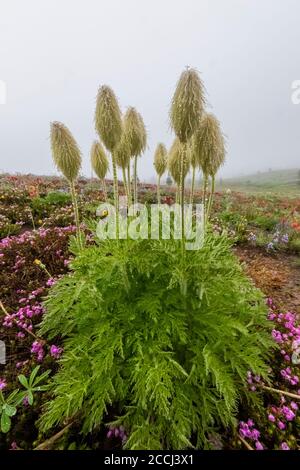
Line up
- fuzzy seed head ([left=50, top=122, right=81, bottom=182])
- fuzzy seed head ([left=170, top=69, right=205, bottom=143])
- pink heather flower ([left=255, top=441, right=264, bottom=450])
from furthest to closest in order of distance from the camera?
fuzzy seed head ([left=50, top=122, right=81, bottom=182]), pink heather flower ([left=255, top=441, right=264, bottom=450]), fuzzy seed head ([left=170, top=69, right=205, bottom=143])

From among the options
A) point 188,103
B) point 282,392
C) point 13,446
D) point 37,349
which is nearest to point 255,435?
point 282,392

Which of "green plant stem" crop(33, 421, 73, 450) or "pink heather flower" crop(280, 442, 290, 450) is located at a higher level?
"green plant stem" crop(33, 421, 73, 450)

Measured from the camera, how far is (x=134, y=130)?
2834 millimetres

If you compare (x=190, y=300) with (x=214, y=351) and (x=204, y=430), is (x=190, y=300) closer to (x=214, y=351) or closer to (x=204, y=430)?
(x=214, y=351)

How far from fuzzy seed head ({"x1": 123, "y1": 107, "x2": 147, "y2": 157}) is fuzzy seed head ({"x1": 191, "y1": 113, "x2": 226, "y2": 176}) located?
2.39 feet

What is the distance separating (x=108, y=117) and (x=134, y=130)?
0.69 metres

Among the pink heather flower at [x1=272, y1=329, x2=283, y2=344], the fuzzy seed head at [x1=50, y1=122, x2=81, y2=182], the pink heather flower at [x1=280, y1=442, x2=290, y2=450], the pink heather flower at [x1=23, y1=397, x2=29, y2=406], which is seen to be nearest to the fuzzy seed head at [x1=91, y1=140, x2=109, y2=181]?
the fuzzy seed head at [x1=50, y1=122, x2=81, y2=182]

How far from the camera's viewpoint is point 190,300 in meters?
2.29

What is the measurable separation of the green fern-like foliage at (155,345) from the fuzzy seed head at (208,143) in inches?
26.4

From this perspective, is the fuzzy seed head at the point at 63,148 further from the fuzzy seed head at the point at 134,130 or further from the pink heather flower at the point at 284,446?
the pink heather flower at the point at 284,446

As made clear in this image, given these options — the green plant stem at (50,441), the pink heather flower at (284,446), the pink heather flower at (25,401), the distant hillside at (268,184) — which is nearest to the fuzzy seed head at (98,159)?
the pink heather flower at (25,401)

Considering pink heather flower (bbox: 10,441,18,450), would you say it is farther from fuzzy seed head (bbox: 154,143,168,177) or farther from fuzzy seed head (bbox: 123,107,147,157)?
fuzzy seed head (bbox: 154,143,168,177)

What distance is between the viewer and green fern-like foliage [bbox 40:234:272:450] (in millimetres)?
1964
